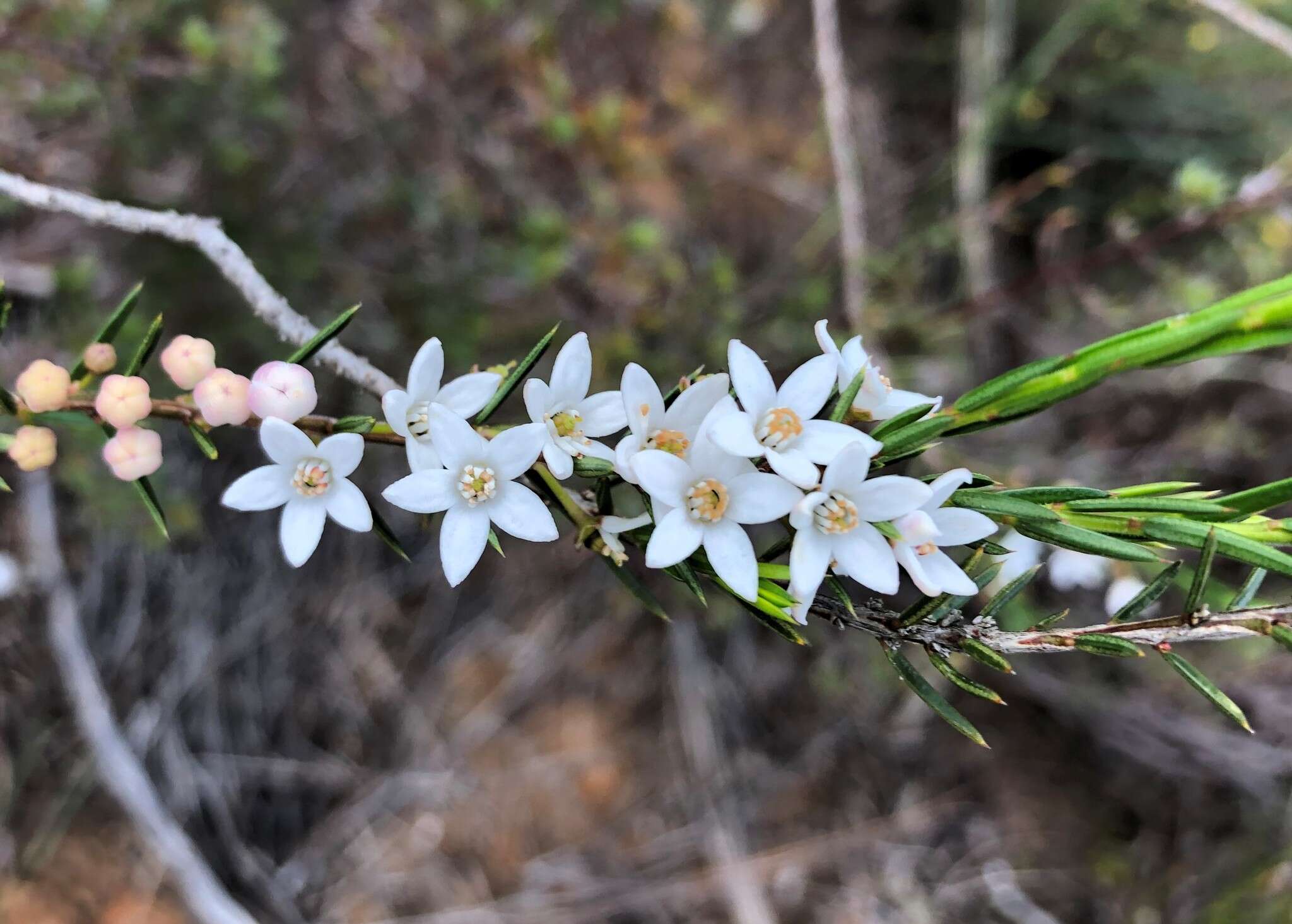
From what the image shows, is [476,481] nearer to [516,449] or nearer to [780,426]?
[516,449]

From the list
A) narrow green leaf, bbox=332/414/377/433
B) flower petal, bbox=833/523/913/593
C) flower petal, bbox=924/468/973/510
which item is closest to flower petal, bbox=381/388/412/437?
narrow green leaf, bbox=332/414/377/433

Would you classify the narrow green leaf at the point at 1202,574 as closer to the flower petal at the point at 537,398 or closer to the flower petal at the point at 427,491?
the flower petal at the point at 537,398

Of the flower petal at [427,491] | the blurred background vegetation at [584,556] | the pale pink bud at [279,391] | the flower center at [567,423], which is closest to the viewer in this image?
the flower petal at [427,491]

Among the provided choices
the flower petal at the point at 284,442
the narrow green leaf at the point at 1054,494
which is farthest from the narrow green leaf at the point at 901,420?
the flower petal at the point at 284,442

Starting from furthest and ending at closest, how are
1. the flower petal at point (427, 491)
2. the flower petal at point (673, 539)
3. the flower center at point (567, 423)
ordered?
the flower center at point (567, 423) → the flower petal at point (427, 491) → the flower petal at point (673, 539)

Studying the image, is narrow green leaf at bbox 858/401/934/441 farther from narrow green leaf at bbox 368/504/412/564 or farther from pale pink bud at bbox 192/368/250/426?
pale pink bud at bbox 192/368/250/426

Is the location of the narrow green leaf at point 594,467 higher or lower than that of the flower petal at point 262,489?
higher

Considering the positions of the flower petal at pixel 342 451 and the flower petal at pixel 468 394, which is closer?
the flower petal at pixel 342 451
